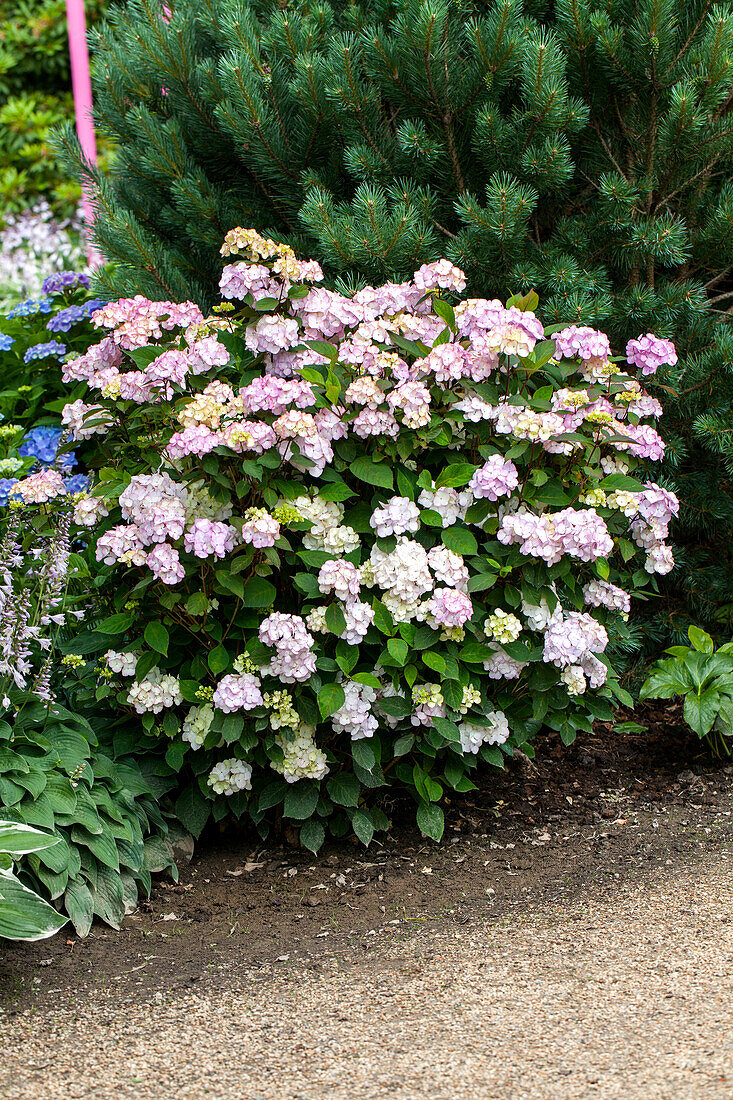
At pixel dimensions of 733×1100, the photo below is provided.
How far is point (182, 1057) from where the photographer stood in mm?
1930

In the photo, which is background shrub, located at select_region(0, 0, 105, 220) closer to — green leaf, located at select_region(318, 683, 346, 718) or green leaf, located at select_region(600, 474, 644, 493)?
green leaf, located at select_region(600, 474, 644, 493)

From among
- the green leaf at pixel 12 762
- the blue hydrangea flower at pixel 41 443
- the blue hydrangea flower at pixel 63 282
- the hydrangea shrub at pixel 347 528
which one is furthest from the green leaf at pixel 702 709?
the blue hydrangea flower at pixel 63 282

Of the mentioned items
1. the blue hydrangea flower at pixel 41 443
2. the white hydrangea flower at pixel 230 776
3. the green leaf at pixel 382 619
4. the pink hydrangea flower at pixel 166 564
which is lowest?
the white hydrangea flower at pixel 230 776

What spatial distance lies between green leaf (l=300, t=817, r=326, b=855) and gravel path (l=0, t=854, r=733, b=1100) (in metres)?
0.45

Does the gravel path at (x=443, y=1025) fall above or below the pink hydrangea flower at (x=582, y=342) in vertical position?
below

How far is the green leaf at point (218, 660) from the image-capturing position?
257 cm

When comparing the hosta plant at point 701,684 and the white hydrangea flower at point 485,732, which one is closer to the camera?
the white hydrangea flower at point 485,732

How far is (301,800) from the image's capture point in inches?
107

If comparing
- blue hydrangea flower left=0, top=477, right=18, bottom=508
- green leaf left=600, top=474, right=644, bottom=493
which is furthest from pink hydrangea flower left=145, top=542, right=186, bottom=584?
blue hydrangea flower left=0, top=477, right=18, bottom=508

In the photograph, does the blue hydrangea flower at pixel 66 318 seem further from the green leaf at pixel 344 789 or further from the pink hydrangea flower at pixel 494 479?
the green leaf at pixel 344 789

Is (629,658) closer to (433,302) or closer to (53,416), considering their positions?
(433,302)

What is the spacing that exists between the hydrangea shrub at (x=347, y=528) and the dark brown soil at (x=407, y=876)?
0.14 m

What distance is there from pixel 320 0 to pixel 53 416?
172 centimetres

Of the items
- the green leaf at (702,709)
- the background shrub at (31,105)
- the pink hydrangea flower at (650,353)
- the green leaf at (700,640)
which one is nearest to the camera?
the pink hydrangea flower at (650,353)
